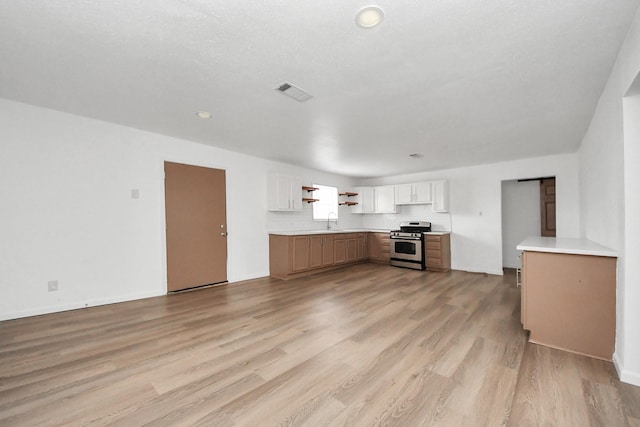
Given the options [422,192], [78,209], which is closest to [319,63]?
[78,209]

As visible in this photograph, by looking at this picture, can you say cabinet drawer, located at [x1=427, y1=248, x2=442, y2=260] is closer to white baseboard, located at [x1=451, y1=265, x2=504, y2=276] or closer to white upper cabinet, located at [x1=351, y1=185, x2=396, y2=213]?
white baseboard, located at [x1=451, y1=265, x2=504, y2=276]

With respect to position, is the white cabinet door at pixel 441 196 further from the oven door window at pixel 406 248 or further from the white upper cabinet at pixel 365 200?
the white upper cabinet at pixel 365 200

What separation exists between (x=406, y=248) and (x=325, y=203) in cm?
229

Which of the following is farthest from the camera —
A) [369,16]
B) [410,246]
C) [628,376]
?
[410,246]

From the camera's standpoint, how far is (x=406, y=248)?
6.02 metres

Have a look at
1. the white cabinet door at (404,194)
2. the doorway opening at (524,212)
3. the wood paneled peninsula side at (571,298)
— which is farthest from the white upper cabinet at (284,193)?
the doorway opening at (524,212)

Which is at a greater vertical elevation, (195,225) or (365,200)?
(365,200)

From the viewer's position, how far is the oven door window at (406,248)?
5.89 metres

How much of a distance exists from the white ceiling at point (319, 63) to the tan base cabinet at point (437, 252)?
2640 mm

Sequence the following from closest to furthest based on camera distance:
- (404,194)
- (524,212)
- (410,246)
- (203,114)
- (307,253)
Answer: (203,114), (307,253), (524,212), (410,246), (404,194)

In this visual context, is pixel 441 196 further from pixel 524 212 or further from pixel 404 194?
pixel 524 212

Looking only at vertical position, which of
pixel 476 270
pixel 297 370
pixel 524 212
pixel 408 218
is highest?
pixel 524 212

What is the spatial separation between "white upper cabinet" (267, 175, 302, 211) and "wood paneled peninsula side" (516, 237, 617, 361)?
13.0 feet

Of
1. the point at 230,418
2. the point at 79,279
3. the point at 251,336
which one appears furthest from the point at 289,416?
the point at 79,279
